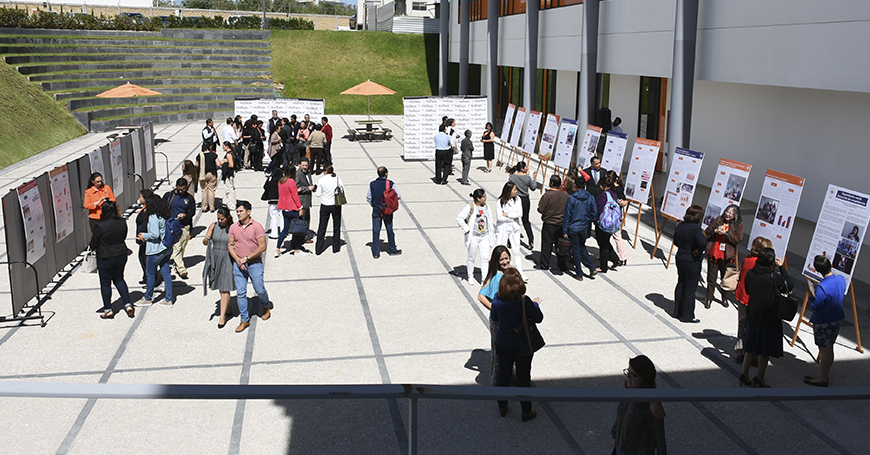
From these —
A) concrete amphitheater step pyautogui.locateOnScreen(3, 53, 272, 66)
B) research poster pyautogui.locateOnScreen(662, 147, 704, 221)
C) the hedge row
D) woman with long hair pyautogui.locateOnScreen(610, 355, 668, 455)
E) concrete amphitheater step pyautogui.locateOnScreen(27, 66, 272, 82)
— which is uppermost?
the hedge row

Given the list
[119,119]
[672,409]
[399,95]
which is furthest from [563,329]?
[399,95]

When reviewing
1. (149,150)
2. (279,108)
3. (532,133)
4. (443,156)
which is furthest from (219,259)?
(279,108)

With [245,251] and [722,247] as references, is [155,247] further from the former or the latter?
[722,247]

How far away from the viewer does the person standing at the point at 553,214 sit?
1203cm

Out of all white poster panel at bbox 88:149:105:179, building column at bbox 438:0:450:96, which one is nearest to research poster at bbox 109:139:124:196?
white poster panel at bbox 88:149:105:179

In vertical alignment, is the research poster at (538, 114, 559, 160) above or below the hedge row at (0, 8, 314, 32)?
below

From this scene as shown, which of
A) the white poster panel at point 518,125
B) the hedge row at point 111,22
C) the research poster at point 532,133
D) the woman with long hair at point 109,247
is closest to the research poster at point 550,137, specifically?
the research poster at point 532,133

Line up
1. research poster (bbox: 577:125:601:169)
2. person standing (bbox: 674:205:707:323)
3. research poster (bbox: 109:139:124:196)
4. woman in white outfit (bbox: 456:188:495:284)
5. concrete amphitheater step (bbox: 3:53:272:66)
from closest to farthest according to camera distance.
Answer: person standing (bbox: 674:205:707:323) < woman in white outfit (bbox: 456:188:495:284) < research poster (bbox: 109:139:124:196) < research poster (bbox: 577:125:601:169) < concrete amphitheater step (bbox: 3:53:272:66)

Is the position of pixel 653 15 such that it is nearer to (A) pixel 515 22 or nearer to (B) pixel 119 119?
(A) pixel 515 22

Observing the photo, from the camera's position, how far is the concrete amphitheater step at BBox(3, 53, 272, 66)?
34.5m

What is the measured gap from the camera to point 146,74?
39594 mm

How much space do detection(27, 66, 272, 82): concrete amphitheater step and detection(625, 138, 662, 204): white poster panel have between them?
2987 cm

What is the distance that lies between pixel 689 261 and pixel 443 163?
11544mm

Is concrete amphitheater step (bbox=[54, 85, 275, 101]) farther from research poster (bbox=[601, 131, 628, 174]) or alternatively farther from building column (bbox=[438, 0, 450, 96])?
research poster (bbox=[601, 131, 628, 174])
